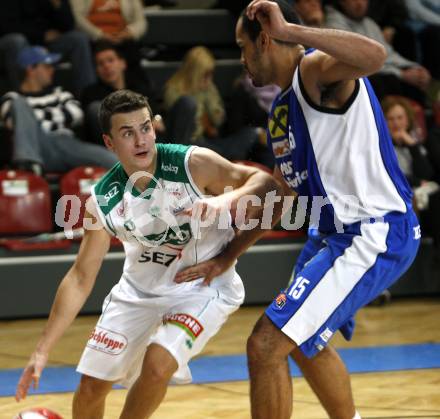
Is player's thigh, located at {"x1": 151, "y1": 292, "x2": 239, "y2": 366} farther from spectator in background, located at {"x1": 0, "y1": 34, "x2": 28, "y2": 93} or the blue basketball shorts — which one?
spectator in background, located at {"x1": 0, "y1": 34, "x2": 28, "y2": 93}

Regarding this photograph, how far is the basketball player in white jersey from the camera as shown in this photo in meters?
3.94

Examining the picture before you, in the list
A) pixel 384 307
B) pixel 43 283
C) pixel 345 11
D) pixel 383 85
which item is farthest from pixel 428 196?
pixel 43 283

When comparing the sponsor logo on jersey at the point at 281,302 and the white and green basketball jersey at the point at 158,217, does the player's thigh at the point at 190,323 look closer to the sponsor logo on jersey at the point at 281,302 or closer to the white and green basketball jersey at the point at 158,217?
the white and green basketball jersey at the point at 158,217

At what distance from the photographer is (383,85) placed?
8.84 metres

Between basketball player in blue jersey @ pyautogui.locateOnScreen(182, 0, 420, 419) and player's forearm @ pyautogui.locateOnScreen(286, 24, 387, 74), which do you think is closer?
player's forearm @ pyautogui.locateOnScreen(286, 24, 387, 74)

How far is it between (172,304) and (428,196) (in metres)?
3.98

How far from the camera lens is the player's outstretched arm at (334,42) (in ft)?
11.3

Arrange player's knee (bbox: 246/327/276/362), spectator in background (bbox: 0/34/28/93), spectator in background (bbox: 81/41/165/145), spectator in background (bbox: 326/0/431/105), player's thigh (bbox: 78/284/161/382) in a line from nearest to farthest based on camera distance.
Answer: player's knee (bbox: 246/327/276/362), player's thigh (bbox: 78/284/161/382), spectator in background (bbox: 81/41/165/145), spectator in background (bbox: 0/34/28/93), spectator in background (bbox: 326/0/431/105)

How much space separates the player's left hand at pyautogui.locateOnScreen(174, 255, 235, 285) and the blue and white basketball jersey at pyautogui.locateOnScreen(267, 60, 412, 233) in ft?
1.67

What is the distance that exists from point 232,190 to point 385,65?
5622mm

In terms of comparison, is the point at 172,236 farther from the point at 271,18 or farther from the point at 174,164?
the point at 271,18

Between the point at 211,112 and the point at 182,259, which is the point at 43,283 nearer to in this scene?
the point at 211,112

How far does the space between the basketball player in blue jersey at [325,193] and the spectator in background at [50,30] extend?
496 cm

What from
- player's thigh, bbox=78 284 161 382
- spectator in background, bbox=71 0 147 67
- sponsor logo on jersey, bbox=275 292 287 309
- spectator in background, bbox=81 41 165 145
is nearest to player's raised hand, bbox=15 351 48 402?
player's thigh, bbox=78 284 161 382
